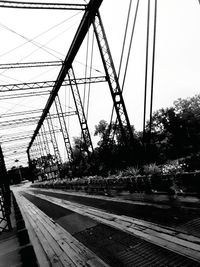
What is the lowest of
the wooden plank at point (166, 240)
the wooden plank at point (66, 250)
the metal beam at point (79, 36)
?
the wooden plank at point (66, 250)

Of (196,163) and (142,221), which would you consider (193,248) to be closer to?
(142,221)

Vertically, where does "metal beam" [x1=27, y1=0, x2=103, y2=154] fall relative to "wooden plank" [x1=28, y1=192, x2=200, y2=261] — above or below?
above

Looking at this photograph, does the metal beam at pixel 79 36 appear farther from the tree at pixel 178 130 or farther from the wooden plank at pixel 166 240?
the tree at pixel 178 130

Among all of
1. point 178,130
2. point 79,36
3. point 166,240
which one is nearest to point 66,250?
point 166,240

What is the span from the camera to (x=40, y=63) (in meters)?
17.4

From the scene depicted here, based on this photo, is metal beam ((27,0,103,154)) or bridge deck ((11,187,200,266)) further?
metal beam ((27,0,103,154))

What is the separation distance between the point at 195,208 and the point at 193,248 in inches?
97.6

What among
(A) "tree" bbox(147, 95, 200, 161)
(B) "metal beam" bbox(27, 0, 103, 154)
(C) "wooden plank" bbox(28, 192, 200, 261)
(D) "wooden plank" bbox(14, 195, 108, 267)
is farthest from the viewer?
(A) "tree" bbox(147, 95, 200, 161)

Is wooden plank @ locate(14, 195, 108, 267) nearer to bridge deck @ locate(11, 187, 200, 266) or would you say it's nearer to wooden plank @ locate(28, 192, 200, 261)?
bridge deck @ locate(11, 187, 200, 266)

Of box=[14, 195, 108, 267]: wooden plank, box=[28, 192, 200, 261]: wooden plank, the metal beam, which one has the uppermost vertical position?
the metal beam

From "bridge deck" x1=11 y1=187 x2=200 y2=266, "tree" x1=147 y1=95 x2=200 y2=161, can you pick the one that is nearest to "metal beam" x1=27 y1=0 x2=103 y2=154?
"bridge deck" x1=11 y1=187 x2=200 y2=266

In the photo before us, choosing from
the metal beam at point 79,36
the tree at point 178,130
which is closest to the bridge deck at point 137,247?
the metal beam at point 79,36

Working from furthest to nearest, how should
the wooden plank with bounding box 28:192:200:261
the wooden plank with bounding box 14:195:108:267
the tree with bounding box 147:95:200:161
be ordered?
the tree with bounding box 147:95:200:161 → the wooden plank with bounding box 14:195:108:267 → the wooden plank with bounding box 28:192:200:261

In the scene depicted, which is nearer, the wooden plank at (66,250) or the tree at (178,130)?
the wooden plank at (66,250)
